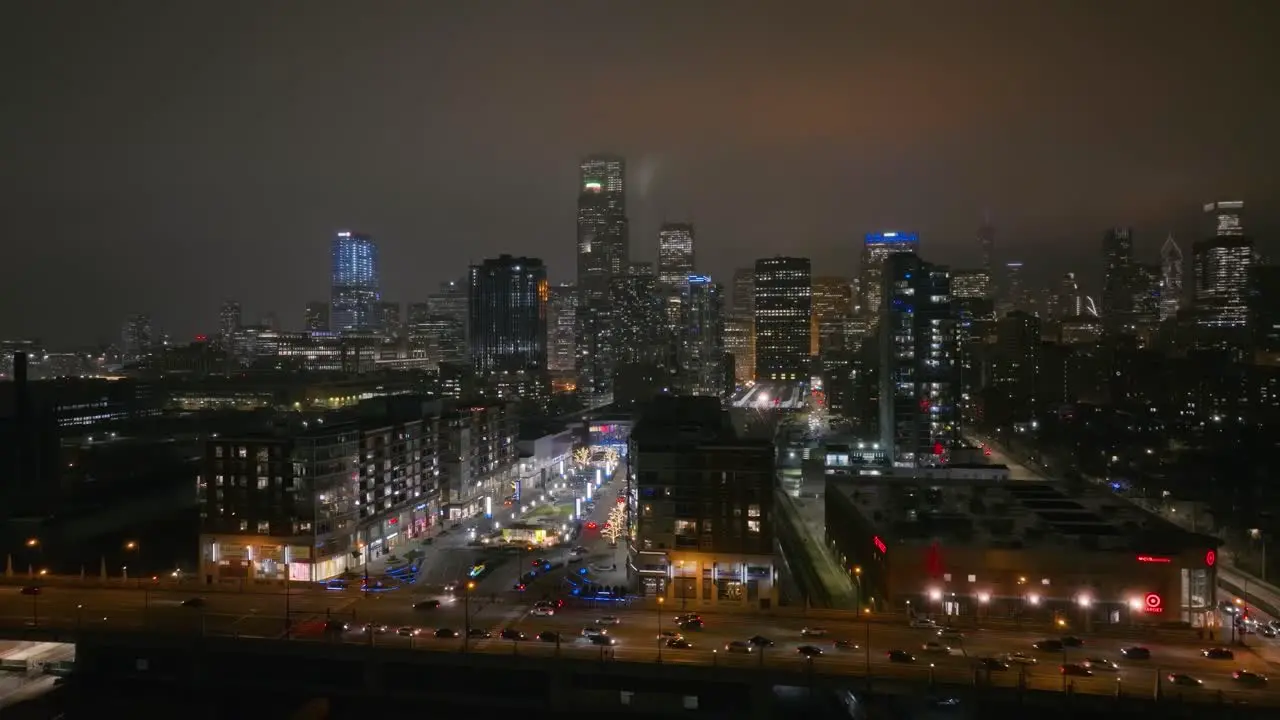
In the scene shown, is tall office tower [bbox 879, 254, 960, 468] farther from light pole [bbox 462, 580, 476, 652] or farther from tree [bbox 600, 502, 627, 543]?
light pole [bbox 462, 580, 476, 652]

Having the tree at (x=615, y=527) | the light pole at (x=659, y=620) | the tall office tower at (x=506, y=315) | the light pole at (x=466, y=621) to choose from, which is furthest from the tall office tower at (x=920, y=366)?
the tall office tower at (x=506, y=315)

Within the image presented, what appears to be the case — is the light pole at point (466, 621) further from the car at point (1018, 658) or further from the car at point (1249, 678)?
the car at point (1249, 678)

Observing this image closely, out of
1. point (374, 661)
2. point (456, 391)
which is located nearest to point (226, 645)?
point (374, 661)

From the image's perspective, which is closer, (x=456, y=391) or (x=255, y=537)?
(x=255, y=537)

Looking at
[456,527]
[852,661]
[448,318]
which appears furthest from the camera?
[448,318]

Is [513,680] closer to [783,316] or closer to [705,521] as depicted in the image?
[705,521]

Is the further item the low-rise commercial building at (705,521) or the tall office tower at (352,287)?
the tall office tower at (352,287)

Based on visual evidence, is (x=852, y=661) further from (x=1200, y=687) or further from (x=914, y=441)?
(x=914, y=441)
